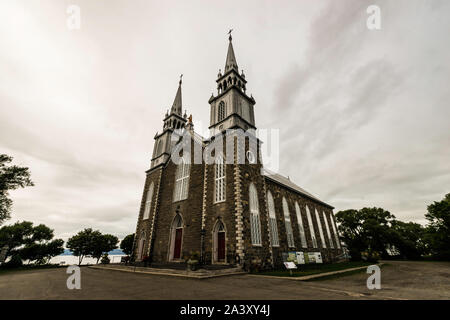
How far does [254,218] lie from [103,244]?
3270 cm

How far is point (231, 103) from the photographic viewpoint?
20.9 metres

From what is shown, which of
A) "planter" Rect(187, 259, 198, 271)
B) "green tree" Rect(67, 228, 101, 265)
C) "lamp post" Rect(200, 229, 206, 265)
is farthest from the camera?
"green tree" Rect(67, 228, 101, 265)

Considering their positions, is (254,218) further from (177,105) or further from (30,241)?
(30,241)

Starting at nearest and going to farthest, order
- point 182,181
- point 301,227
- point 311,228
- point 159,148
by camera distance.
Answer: point 182,181, point 301,227, point 311,228, point 159,148

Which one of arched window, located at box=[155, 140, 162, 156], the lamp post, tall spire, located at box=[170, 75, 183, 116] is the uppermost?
tall spire, located at box=[170, 75, 183, 116]

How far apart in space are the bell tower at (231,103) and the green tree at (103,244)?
31.3 metres

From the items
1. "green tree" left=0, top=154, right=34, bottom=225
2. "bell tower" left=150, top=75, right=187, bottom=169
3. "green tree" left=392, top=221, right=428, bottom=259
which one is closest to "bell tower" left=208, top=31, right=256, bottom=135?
Answer: "bell tower" left=150, top=75, right=187, bottom=169

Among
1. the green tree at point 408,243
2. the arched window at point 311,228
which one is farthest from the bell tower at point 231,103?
the green tree at point 408,243

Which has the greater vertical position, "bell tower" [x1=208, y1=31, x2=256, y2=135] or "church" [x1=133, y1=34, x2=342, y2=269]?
"bell tower" [x1=208, y1=31, x2=256, y2=135]

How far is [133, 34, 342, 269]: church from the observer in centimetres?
1577

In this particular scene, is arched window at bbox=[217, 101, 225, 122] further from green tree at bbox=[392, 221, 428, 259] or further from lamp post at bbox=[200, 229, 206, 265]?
green tree at bbox=[392, 221, 428, 259]

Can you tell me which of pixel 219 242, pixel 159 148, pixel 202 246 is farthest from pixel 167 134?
pixel 219 242
